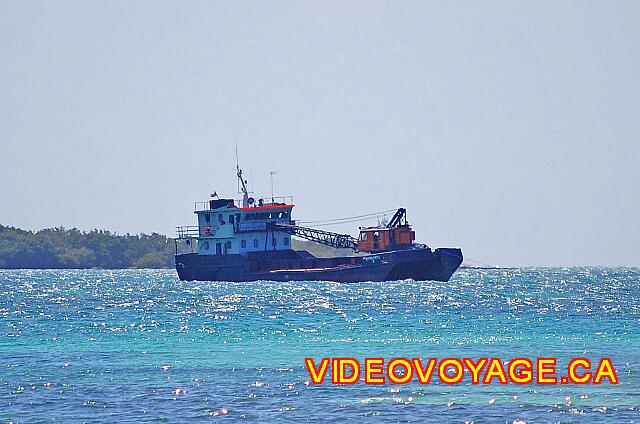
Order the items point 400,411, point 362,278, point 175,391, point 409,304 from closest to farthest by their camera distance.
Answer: point 400,411, point 175,391, point 409,304, point 362,278

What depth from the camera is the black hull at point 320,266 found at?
102 meters

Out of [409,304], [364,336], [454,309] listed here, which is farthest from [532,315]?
[364,336]

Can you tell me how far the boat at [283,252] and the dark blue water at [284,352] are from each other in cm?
1723

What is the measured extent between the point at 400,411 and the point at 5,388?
12.2 m

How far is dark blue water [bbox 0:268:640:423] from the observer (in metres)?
30.8

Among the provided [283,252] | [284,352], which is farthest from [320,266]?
[284,352]

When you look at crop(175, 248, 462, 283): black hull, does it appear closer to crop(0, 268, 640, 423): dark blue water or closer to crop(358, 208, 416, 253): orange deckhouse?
crop(358, 208, 416, 253): orange deckhouse

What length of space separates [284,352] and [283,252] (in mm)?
66079

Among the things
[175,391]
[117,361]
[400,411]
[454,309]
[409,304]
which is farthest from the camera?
[409,304]

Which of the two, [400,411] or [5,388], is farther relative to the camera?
[5,388]

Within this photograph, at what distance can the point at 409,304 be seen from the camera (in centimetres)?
7506

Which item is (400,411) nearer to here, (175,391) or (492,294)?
(175,391)

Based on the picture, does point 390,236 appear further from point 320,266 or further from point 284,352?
point 284,352

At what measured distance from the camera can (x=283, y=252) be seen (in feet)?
363
